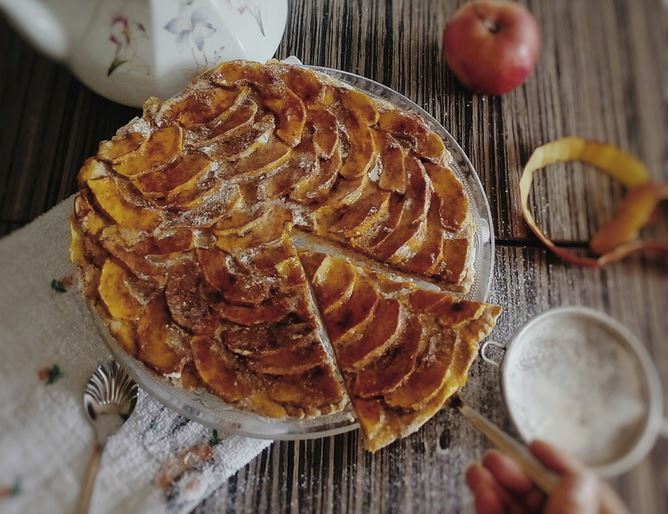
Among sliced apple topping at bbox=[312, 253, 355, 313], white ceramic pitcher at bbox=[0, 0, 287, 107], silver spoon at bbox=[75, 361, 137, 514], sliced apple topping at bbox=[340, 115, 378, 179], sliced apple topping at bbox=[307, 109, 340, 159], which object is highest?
white ceramic pitcher at bbox=[0, 0, 287, 107]

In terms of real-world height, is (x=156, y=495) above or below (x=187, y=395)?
below

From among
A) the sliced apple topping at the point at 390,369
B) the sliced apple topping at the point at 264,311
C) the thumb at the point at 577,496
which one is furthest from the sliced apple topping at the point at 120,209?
the thumb at the point at 577,496

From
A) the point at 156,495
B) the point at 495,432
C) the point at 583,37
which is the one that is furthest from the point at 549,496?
the point at 583,37

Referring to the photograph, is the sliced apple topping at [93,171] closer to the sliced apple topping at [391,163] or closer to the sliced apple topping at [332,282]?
the sliced apple topping at [332,282]

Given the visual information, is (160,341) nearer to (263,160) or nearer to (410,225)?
(263,160)

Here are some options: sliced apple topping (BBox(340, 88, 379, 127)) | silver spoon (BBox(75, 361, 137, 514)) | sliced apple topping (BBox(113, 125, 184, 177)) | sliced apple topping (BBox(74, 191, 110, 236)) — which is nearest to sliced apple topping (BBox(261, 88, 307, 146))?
sliced apple topping (BBox(340, 88, 379, 127))

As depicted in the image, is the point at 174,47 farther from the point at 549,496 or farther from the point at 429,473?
the point at 549,496

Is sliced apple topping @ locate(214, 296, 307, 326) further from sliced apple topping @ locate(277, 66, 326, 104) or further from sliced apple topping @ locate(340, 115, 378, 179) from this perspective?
sliced apple topping @ locate(277, 66, 326, 104)
